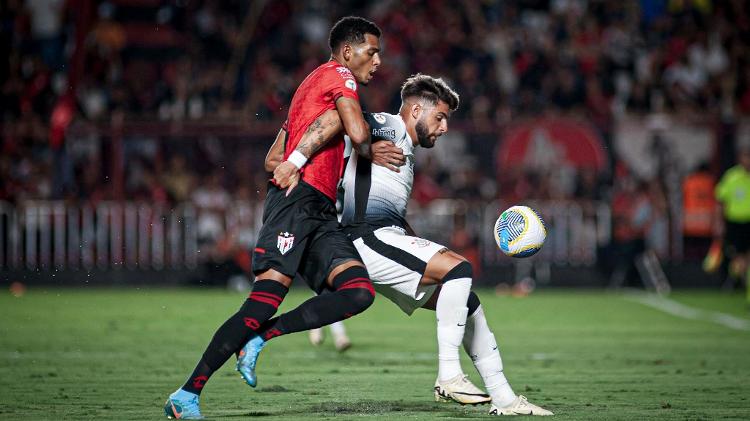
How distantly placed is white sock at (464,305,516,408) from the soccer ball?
1.80ft

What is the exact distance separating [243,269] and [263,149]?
2486 millimetres

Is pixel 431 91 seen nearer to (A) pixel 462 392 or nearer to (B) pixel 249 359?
(A) pixel 462 392

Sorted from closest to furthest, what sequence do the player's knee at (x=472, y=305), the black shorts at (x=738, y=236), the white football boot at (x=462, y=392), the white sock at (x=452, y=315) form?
the white sock at (x=452, y=315) → the white football boot at (x=462, y=392) → the player's knee at (x=472, y=305) → the black shorts at (x=738, y=236)

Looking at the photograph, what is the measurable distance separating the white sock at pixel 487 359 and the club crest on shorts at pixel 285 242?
4.04ft

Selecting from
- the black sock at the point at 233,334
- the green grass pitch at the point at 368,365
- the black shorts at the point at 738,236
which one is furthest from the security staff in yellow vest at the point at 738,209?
the black sock at the point at 233,334

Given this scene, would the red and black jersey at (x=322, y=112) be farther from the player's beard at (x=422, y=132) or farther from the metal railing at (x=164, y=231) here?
the metal railing at (x=164, y=231)

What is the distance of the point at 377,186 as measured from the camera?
7.54 m

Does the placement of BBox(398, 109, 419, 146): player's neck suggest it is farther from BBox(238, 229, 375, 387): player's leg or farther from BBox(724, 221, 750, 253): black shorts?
BBox(724, 221, 750, 253): black shorts

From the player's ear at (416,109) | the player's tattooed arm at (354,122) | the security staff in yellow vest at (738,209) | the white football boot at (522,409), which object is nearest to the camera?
the player's tattooed arm at (354,122)

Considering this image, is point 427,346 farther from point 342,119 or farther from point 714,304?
point 714,304

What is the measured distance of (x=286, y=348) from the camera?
11820 mm

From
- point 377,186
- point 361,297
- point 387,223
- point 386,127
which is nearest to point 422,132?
point 386,127

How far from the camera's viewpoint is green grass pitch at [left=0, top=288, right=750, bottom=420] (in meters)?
7.44

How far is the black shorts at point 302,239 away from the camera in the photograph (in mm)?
6906
